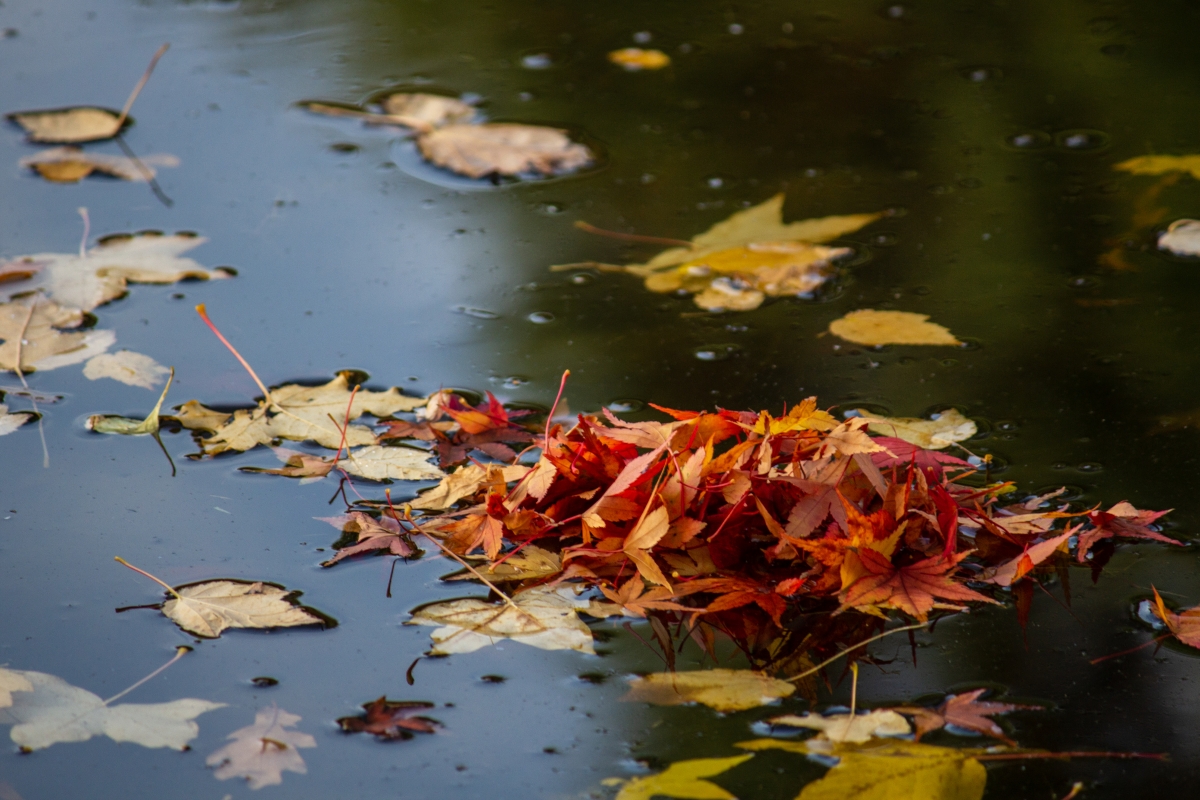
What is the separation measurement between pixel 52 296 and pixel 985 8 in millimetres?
1869

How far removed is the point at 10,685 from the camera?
2.81 ft

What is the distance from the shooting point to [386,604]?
36.9 inches

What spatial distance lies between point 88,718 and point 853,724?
1.92 feet

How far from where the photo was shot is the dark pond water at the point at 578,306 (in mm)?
826

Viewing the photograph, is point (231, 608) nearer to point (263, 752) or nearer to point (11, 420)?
point (263, 752)

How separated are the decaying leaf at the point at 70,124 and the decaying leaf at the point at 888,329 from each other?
1368 millimetres

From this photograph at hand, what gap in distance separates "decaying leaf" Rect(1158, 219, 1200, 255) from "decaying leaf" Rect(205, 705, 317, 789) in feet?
4.29

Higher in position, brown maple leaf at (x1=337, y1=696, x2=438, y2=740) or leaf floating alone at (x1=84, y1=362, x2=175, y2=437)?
leaf floating alone at (x1=84, y1=362, x2=175, y2=437)

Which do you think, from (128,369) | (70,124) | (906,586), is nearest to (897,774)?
(906,586)

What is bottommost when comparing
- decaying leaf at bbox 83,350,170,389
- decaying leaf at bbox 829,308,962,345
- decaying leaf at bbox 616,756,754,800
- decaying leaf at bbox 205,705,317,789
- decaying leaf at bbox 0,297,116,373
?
decaying leaf at bbox 616,756,754,800

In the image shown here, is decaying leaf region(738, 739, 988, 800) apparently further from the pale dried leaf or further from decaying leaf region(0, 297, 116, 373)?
decaying leaf region(0, 297, 116, 373)

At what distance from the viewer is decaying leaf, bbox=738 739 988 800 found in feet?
→ 2.43

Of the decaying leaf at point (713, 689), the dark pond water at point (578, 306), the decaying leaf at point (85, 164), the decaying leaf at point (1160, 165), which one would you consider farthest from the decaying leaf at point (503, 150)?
the decaying leaf at point (713, 689)

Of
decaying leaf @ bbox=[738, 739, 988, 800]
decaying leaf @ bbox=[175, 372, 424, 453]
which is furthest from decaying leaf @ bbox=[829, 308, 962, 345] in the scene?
decaying leaf @ bbox=[738, 739, 988, 800]
